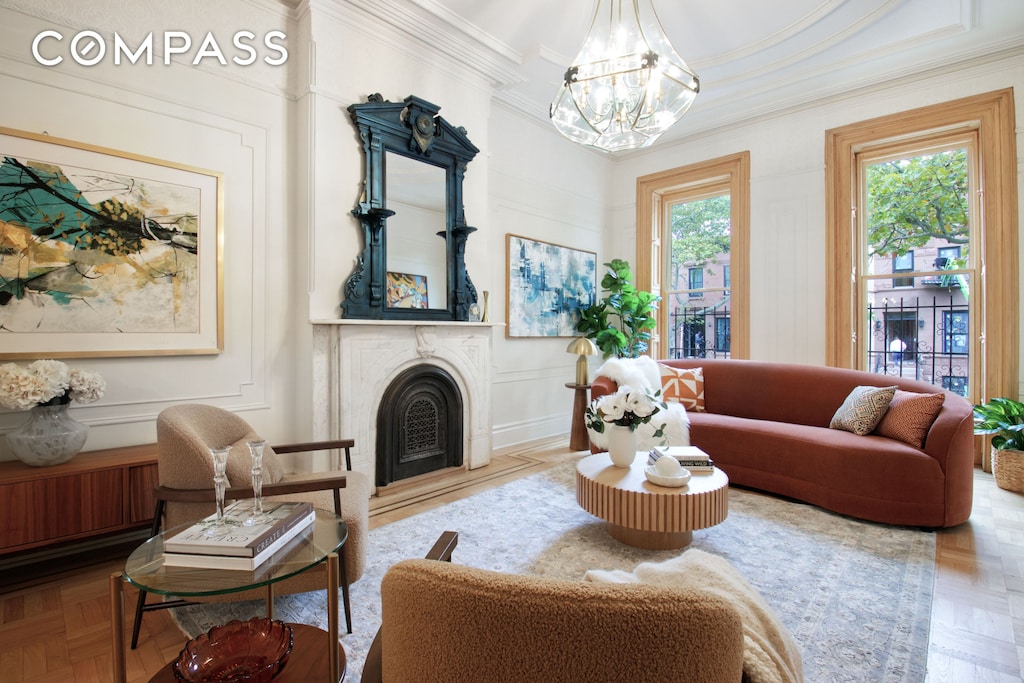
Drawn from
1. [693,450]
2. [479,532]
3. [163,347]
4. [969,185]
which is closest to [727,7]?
[969,185]

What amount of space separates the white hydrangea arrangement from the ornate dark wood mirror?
1.44 meters

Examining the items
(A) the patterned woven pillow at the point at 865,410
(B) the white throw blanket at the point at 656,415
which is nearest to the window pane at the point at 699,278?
(B) the white throw blanket at the point at 656,415

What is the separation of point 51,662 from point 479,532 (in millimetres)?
1837

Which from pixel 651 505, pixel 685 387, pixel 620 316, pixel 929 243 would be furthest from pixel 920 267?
pixel 651 505

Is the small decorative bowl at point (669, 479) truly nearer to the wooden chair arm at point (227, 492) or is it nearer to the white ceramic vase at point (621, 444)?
the white ceramic vase at point (621, 444)

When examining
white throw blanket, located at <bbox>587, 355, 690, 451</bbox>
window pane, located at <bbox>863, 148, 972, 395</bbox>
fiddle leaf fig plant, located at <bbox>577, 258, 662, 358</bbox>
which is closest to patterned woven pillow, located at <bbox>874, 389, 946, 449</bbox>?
white throw blanket, located at <bbox>587, 355, 690, 451</bbox>

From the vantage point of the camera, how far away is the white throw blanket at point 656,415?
3.88 metres

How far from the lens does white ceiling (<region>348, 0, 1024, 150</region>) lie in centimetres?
361

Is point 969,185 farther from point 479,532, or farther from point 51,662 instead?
point 51,662

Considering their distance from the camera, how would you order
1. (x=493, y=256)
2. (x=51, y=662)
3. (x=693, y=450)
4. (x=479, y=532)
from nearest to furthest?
(x=51, y=662)
(x=479, y=532)
(x=693, y=450)
(x=493, y=256)

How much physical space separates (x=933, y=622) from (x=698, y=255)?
4359 millimetres

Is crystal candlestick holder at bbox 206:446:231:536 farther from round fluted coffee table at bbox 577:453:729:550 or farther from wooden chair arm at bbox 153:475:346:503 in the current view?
round fluted coffee table at bbox 577:453:729:550

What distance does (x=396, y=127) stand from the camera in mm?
3723

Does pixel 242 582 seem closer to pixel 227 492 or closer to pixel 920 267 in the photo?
pixel 227 492
